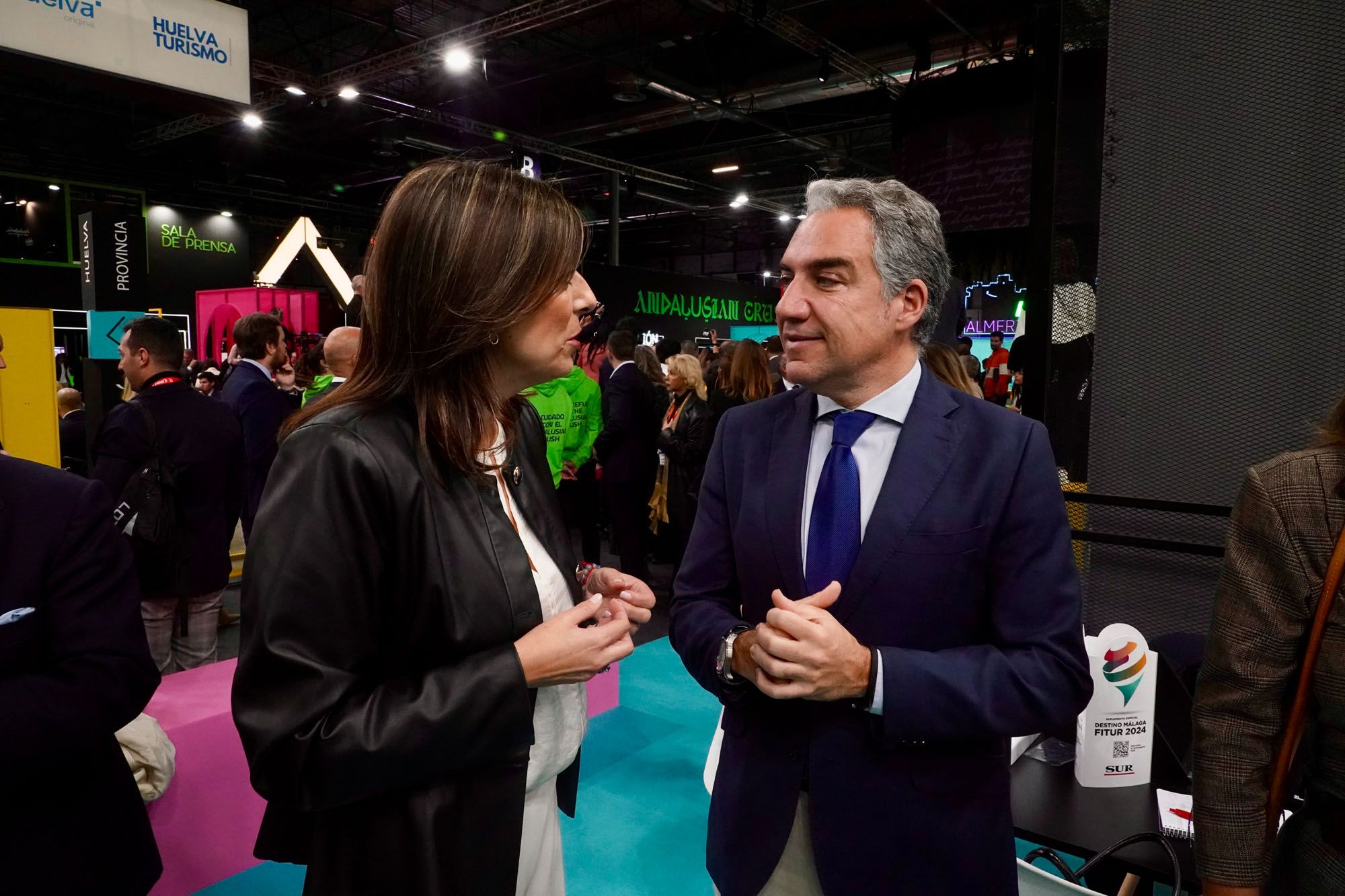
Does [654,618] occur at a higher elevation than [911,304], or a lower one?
lower

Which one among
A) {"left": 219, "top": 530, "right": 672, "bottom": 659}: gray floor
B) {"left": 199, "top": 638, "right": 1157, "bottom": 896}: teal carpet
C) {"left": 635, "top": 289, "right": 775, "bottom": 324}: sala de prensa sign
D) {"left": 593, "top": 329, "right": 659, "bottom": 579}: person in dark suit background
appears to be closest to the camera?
{"left": 199, "top": 638, "right": 1157, "bottom": 896}: teal carpet

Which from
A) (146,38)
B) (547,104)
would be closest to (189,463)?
(146,38)

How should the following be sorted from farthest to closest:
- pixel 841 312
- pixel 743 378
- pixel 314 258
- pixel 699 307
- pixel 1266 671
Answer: pixel 699 307 → pixel 314 258 → pixel 743 378 → pixel 841 312 → pixel 1266 671

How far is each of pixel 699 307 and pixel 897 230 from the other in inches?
499

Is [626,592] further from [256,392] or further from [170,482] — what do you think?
[256,392]

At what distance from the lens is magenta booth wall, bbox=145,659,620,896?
2.40 meters

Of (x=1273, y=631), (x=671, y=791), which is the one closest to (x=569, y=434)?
(x=671, y=791)

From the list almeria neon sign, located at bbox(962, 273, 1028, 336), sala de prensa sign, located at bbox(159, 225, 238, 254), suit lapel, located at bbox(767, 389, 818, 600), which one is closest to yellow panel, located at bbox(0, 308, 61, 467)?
suit lapel, located at bbox(767, 389, 818, 600)

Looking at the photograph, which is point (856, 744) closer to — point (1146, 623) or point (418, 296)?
point (418, 296)

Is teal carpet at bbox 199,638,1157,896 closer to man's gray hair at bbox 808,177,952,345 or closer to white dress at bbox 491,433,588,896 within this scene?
white dress at bbox 491,433,588,896

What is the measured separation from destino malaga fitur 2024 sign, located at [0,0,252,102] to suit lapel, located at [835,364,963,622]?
3.55 meters

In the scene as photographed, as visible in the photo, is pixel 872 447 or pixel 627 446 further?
pixel 627 446

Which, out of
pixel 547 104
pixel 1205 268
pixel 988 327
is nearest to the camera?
pixel 1205 268

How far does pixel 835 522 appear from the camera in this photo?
1.33m
